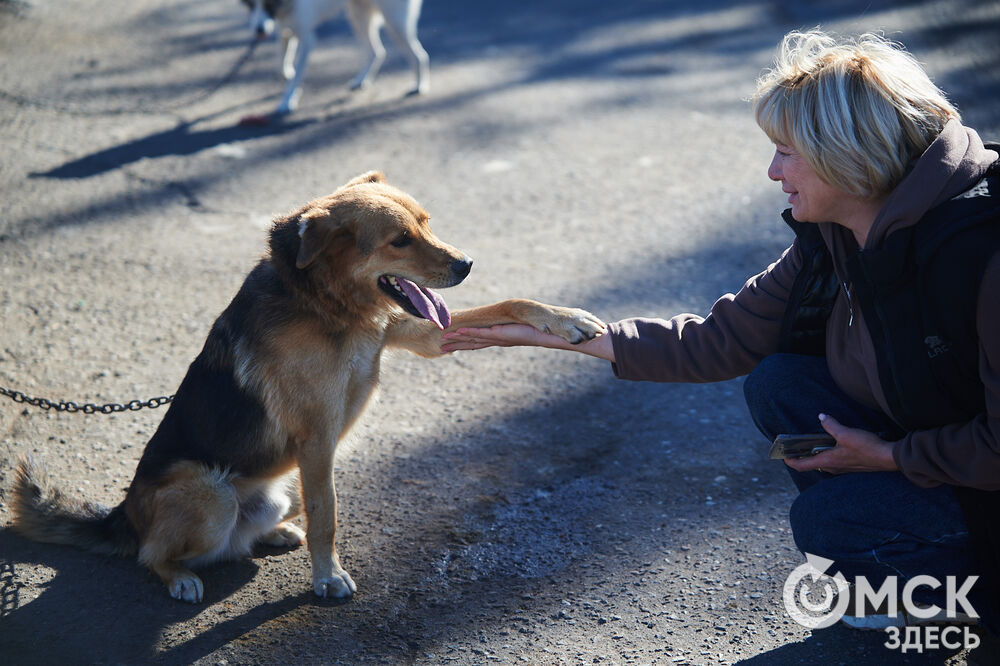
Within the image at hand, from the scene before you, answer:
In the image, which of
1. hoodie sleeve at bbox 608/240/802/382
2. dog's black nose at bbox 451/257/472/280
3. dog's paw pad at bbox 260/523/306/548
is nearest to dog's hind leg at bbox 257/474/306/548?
dog's paw pad at bbox 260/523/306/548

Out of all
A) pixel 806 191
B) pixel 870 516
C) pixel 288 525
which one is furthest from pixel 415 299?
pixel 870 516

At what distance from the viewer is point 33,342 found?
14.9ft

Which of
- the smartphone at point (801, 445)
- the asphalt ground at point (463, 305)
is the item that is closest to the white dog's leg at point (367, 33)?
the asphalt ground at point (463, 305)

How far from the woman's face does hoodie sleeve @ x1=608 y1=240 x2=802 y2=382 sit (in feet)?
0.98

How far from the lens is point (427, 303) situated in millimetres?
3193

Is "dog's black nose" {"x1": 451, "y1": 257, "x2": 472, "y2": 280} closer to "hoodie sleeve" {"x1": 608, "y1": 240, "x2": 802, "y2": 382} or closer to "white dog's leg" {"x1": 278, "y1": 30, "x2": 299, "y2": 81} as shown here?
"hoodie sleeve" {"x1": 608, "y1": 240, "x2": 802, "y2": 382}

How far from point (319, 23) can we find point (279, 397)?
22.1 feet

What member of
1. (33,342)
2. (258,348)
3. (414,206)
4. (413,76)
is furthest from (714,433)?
(413,76)

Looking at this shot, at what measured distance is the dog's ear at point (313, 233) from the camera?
9.59 feet

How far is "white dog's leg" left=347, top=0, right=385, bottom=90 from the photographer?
9.03m

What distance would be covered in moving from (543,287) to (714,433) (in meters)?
1.66

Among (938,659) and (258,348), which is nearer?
(938,659)

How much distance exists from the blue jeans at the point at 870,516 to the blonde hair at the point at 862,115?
26.6 inches

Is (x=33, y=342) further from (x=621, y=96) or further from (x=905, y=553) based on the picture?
(x=621, y=96)
